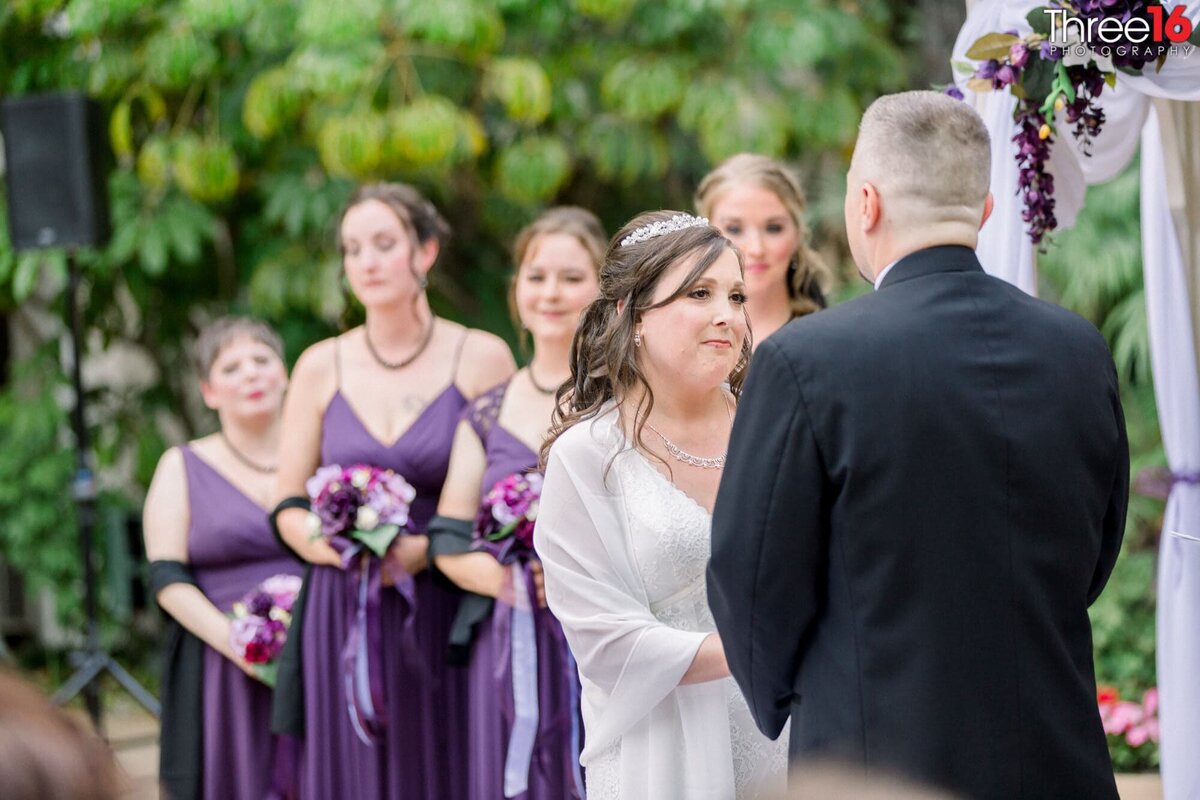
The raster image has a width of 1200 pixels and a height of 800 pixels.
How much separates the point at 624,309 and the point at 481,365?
64.5 inches

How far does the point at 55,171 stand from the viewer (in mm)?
7055

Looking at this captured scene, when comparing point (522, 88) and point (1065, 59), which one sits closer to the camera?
point (1065, 59)

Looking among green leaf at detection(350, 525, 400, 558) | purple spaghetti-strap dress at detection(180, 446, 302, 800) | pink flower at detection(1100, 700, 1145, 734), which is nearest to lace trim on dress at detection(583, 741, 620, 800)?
green leaf at detection(350, 525, 400, 558)

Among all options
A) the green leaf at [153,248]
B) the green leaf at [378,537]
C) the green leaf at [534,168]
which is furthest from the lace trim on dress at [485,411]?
the green leaf at [153,248]

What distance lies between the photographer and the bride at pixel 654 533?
2.81m

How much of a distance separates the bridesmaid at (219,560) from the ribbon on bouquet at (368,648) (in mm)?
484

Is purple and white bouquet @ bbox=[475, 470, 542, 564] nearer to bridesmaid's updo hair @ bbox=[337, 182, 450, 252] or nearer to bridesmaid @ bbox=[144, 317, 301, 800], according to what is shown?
bridesmaid's updo hair @ bbox=[337, 182, 450, 252]

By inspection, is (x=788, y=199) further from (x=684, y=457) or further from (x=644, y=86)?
(x=644, y=86)

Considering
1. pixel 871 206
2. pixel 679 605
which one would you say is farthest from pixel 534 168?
pixel 871 206

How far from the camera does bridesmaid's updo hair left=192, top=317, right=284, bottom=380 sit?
5098 millimetres

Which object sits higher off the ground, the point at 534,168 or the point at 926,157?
the point at 534,168

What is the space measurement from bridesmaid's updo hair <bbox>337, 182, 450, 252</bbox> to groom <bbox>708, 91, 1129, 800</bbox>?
95.5 inches

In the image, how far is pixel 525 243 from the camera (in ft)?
14.6

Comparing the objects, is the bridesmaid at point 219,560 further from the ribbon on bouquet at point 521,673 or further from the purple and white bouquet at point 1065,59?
the purple and white bouquet at point 1065,59
